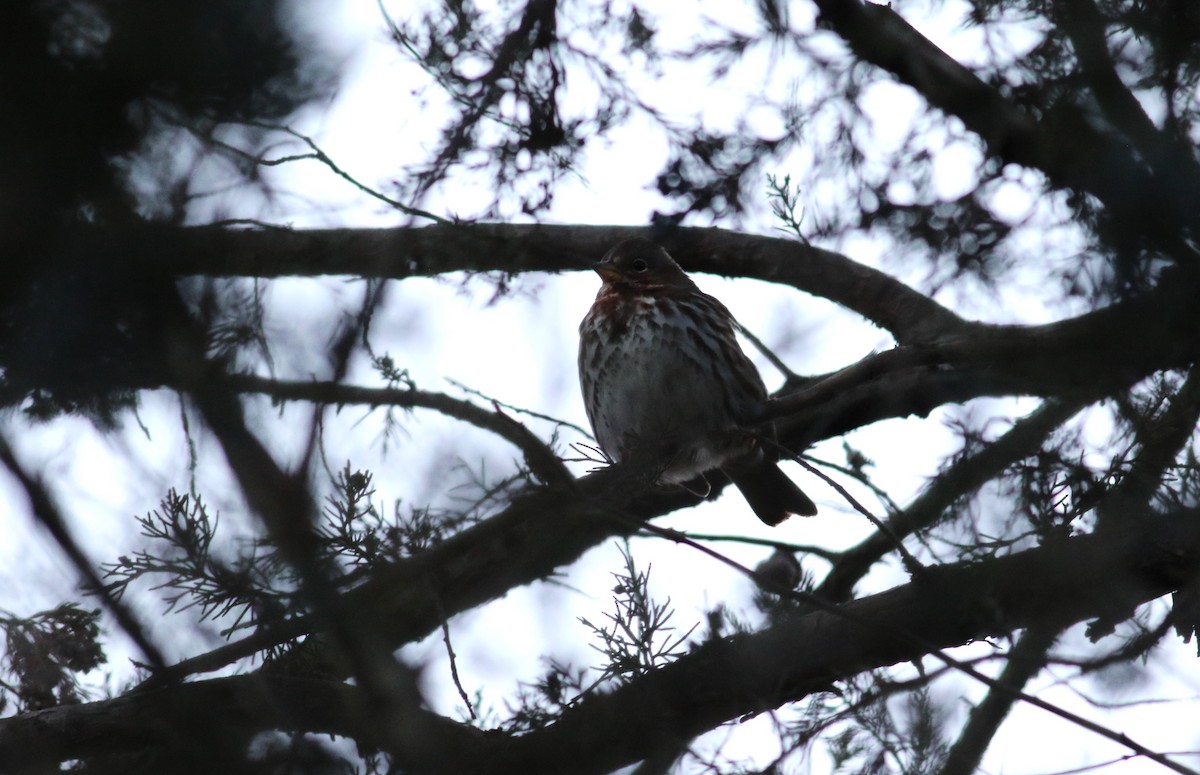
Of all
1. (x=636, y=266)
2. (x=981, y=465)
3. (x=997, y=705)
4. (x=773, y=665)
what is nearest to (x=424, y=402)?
(x=773, y=665)

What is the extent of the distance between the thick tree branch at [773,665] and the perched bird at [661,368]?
1.75 metres

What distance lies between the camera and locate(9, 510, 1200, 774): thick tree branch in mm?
3279

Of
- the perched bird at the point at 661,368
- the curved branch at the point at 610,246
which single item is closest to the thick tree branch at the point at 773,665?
the curved branch at the point at 610,246

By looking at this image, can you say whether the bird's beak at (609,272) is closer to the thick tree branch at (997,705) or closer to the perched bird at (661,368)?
the perched bird at (661,368)

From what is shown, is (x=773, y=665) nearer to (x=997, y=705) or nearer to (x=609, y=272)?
(x=997, y=705)

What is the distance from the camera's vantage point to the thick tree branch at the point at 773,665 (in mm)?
3279

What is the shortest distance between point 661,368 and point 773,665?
233cm

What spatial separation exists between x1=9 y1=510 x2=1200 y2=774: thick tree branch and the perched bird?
175cm

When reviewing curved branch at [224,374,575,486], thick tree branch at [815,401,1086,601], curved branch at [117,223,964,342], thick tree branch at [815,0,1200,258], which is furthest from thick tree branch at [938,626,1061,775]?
curved branch at [117,223,964,342]

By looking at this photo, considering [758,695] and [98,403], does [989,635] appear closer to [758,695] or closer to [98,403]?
[758,695]

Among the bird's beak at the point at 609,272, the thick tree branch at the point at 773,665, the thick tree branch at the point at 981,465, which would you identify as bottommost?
the thick tree branch at the point at 773,665

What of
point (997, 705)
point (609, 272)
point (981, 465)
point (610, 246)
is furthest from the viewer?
point (610, 246)

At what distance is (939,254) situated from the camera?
457cm

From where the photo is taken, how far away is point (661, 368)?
19.3 ft
